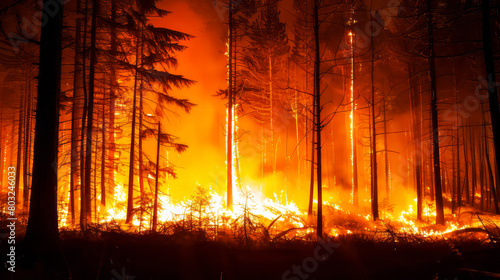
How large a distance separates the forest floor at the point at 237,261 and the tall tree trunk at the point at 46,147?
59 cm

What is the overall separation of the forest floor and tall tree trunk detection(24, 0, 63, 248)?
23.1 inches

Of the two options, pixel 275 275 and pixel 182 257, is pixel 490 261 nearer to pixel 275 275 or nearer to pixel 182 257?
pixel 275 275

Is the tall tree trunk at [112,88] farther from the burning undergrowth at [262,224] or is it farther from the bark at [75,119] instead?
the burning undergrowth at [262,224]

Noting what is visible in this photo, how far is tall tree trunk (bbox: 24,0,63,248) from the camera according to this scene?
6.73 m

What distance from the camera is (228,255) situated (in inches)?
281

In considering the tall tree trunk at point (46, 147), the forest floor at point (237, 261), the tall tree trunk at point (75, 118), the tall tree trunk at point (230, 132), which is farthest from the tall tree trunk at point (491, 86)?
the tall tree trunk at point (75, 118)

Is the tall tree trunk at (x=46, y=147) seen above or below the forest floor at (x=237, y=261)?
above

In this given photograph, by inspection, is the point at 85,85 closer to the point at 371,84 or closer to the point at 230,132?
the point at 230,132

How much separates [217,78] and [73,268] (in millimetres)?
21250

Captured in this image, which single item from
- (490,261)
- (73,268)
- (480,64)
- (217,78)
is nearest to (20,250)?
(73,268)

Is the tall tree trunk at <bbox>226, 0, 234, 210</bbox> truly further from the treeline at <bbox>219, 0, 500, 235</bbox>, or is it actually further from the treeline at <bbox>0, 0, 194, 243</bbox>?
the treeline at <bbox>0, 0, 194, 243</bbox>

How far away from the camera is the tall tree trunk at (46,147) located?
6.73 meters

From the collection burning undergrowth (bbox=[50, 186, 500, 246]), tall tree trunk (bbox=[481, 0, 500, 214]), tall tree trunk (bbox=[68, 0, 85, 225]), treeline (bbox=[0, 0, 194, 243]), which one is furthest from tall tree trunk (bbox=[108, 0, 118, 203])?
tall tree trunk (bbox=[481, 0, 500, 214])

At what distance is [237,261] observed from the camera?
22.7 feet
